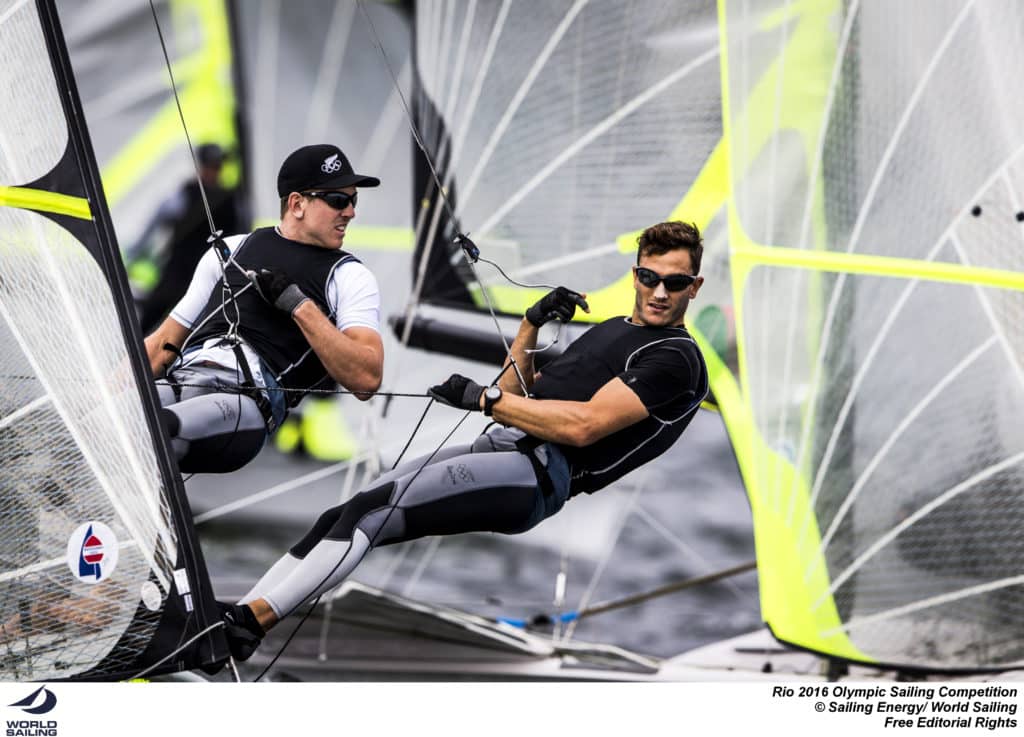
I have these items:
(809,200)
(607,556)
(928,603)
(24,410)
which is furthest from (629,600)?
(24,410)

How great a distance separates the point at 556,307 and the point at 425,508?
38 centimetres

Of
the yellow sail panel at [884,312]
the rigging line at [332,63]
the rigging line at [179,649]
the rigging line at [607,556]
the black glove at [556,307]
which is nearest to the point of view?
the rigging line at [179,649]

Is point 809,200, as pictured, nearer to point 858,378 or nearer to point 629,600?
point 858,378

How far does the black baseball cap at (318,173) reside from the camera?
1.95m

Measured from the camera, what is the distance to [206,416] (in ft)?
5.94

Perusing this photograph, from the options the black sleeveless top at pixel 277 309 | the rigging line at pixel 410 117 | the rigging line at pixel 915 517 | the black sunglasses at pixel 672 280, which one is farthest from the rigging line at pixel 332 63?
the rigging line at pixel 915 517

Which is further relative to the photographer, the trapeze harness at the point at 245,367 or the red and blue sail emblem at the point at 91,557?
the trapeze harness at the point at 245,367

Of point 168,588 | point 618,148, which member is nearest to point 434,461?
point 168,588

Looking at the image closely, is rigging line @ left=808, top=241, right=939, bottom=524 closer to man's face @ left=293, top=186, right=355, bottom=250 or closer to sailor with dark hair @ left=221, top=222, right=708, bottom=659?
sailor with dark hair @ left=221, top=222, right=708, bottom=659

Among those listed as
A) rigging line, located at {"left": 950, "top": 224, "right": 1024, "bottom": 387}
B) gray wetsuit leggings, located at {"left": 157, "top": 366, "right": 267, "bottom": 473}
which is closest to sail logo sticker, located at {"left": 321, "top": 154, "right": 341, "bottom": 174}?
gray wetsuit leggings, located at {"left": 157, "top": 366, "right": 267, "bottom": 473}

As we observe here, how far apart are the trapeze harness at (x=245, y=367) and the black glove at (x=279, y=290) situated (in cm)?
2

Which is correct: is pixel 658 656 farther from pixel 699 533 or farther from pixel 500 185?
pixel 500 185

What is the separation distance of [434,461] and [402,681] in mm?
531
